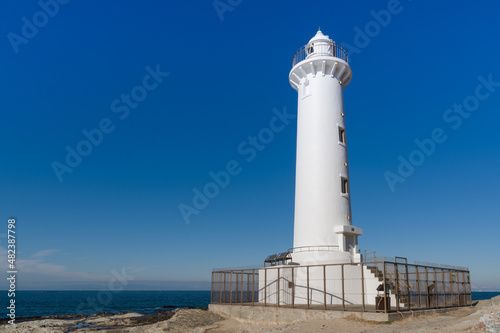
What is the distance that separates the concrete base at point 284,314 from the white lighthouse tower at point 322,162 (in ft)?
13.4

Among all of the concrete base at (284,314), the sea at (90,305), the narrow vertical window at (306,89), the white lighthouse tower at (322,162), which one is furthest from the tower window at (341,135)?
the sea at (90,305)

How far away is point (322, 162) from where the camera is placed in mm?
25219

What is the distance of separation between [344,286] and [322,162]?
7.94 meters

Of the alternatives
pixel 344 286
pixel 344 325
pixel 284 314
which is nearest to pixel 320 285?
pixel 344 286

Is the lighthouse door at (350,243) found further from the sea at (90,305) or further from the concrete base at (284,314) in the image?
the sea at (90,305)

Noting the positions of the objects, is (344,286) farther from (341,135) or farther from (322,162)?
(341,135)

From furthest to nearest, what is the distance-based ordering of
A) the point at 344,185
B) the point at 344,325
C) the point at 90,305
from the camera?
the point at 90,305, the point at 344,185, the point at 344,325

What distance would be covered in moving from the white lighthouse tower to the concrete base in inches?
160

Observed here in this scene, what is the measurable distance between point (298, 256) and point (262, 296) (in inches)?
131

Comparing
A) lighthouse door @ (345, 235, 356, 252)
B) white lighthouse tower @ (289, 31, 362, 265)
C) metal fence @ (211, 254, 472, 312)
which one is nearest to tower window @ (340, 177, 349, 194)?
white lighthouse tower @ (289, 31, 362, 265)

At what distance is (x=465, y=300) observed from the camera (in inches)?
1012

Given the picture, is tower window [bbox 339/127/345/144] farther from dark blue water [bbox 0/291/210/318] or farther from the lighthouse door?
dark blue water [bbox 0/291/210/318]

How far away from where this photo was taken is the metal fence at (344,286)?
1950cm

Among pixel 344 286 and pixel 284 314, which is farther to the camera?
pixel 344 286
